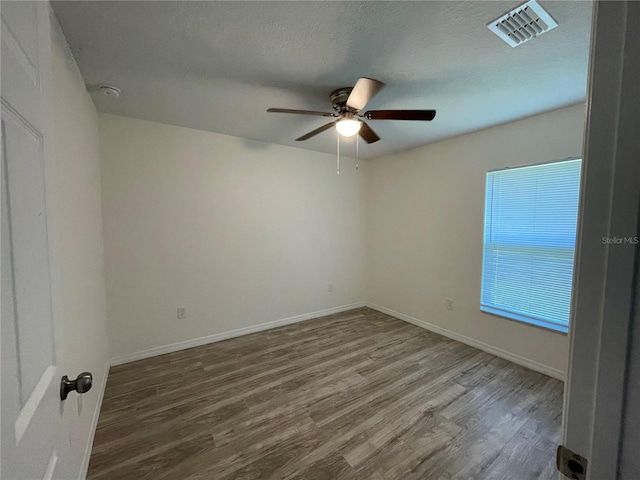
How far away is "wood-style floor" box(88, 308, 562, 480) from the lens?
151cm

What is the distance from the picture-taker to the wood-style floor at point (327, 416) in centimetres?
151

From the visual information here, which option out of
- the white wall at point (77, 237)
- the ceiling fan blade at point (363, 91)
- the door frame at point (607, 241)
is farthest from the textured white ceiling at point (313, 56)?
the door frame at point (607, 241)

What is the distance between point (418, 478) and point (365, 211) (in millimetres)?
3441

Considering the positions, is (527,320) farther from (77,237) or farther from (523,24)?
(77,237)

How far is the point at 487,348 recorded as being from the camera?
2.89 metres

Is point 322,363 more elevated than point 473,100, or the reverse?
point 473,100

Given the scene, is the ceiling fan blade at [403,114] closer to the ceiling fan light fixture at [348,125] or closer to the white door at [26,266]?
the ceiling fan light fixture at [348,125]

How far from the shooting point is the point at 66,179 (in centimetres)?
137

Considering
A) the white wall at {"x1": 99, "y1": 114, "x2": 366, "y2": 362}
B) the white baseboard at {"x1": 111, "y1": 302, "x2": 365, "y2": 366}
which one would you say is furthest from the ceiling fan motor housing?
the white baseboard at {"x1": 111, "y1": 302, "x2": 365, "y2": 366}

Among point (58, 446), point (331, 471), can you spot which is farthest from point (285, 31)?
point (331, 471)

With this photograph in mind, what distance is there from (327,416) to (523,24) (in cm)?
268

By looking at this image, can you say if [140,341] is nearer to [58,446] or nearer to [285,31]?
[58,446]

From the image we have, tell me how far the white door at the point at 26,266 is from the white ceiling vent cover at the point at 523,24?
1847mm

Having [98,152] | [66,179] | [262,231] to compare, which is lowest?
[262,231]
